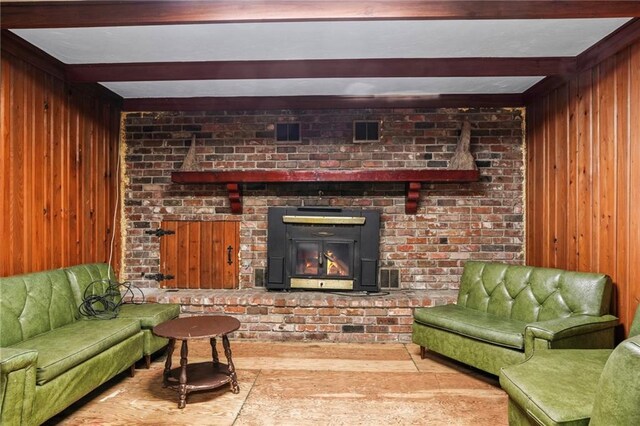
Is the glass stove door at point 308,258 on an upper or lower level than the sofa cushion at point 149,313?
upper

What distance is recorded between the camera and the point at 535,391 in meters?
1.65

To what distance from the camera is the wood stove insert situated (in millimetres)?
3762

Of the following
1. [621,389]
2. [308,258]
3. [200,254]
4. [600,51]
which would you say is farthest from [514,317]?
[200,254]

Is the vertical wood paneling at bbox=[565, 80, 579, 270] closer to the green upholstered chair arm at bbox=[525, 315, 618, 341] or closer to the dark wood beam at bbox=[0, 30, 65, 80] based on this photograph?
the green upholstered chair arm at bbox=[525, 315, 618, 341]

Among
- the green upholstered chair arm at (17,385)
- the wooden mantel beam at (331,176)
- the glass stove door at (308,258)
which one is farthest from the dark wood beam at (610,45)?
the green upholstered chair arm at (17,385)

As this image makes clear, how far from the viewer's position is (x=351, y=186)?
3.92 metres

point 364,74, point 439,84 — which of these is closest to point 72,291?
point 364,74

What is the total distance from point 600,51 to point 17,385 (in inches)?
156

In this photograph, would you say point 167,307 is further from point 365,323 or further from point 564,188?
point 564,188

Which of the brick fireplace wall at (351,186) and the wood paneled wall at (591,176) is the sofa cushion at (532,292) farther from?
the brick fireplace wall at (351,186)

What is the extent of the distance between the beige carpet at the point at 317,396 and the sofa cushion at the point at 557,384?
1.62 feet

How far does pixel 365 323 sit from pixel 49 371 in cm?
236

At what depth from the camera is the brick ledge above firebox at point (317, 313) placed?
3.47m

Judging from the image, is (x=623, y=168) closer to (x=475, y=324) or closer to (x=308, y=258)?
(x=475, y=324)
